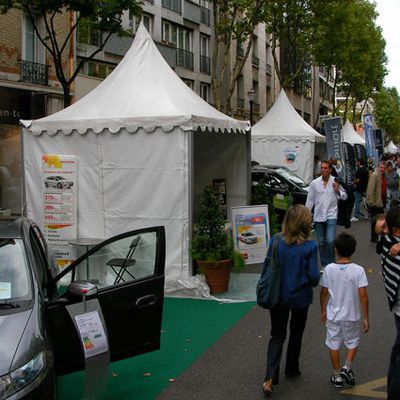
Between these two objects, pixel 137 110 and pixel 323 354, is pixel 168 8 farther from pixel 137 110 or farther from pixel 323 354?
pixel 323 354

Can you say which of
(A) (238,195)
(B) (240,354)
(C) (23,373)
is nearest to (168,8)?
(A) (238,195)

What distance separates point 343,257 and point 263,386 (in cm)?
126

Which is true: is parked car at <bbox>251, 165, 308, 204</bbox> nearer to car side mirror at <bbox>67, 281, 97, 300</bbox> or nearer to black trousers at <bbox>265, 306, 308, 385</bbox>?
black trousers at <bbox>265, 306, 308, 385</bbox>

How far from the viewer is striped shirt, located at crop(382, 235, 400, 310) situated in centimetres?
419

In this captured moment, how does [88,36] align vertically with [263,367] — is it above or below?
above

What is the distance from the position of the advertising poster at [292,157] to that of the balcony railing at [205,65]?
13564 millimetres

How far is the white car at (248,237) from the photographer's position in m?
9.70

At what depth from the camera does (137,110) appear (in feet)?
29.4

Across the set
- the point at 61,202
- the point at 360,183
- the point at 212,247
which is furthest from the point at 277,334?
the point at 360,183

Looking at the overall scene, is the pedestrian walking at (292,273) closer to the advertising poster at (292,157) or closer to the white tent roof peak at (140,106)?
the white tent roof peak at (140,106)

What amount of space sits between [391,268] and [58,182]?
20.3 ft

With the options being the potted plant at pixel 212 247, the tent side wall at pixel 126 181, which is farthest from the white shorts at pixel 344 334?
the tent side wall at pixel 126 181

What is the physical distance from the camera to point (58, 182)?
30.1ft

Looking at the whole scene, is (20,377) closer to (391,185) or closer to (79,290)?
(79,290)
